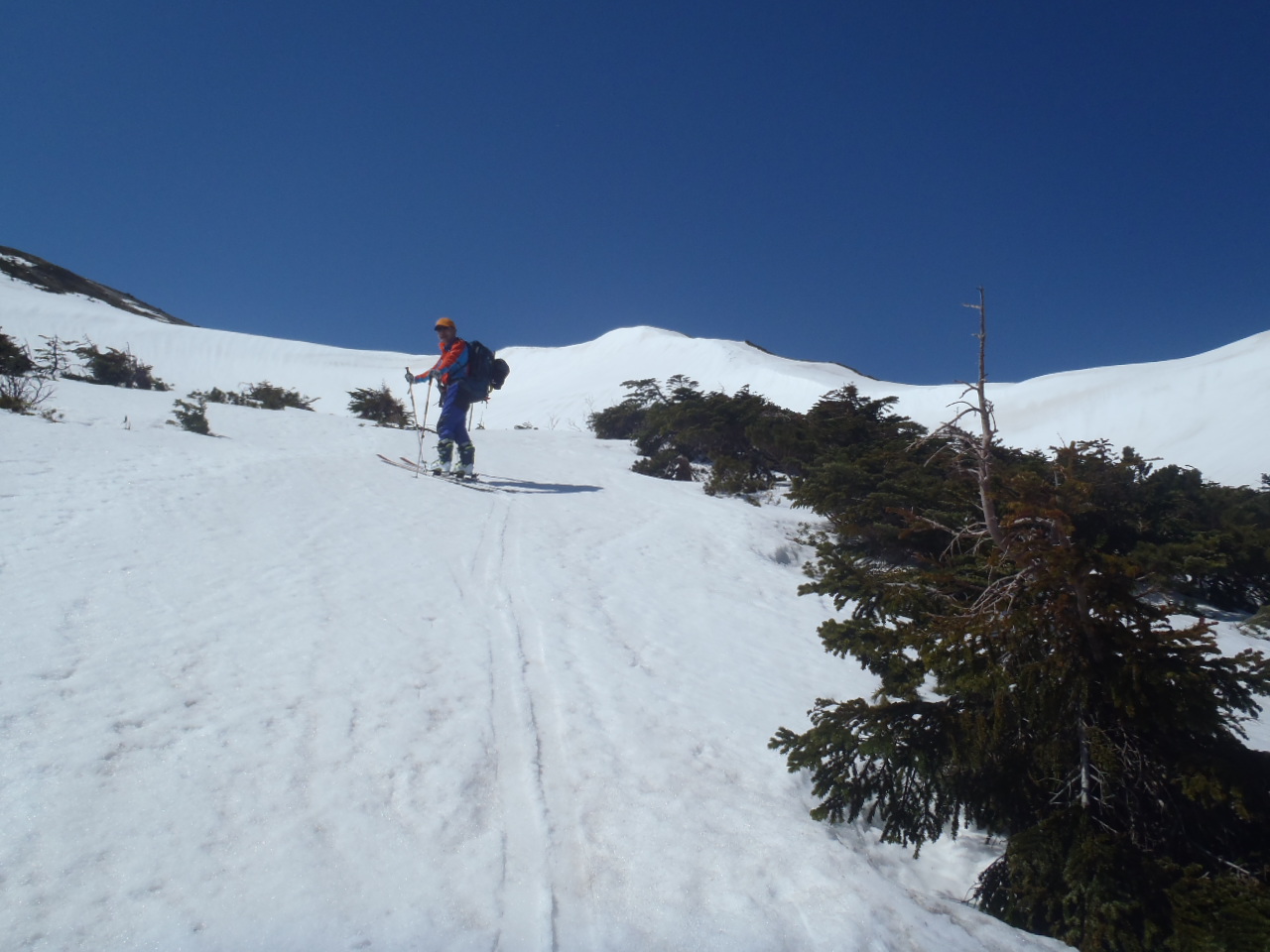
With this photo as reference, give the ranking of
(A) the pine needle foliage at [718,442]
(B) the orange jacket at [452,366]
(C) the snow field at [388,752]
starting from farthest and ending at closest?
(A) the pine needle foliage at [718,442], (B) the orange jacket at [452,366], (C) the snow field at [388,752]


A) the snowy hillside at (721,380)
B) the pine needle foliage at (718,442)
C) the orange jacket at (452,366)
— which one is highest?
the snowy hillside at (721,380)

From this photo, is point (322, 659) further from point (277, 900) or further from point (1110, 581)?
point (1110, 581)

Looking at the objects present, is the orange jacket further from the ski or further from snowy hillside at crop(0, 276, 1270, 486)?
snowy hillside at crop(0, 276, 1270, 486)

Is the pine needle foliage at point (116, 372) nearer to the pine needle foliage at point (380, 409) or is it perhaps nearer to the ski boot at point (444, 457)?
the pine needle foliage at point (380, 409)

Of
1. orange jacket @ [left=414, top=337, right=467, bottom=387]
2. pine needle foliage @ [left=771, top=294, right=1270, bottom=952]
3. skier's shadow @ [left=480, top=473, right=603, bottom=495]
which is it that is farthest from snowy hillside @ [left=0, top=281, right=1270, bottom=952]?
orange jacket @ [left=414, top=337, right=467, bottom=387]

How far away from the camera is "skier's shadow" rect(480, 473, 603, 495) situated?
9.60m

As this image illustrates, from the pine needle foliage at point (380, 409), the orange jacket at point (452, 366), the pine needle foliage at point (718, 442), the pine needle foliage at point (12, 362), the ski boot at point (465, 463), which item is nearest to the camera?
the ski boot at point (465, 463)

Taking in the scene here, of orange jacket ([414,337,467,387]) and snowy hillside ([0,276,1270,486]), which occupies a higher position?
snowy hillside ([0,276,1270,486])

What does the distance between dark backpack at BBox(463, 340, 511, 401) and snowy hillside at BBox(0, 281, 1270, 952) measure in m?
3.28

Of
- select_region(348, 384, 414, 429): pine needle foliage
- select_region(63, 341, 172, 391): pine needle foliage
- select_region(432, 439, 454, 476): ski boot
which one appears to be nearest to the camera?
select_region(432, 439, 454, 476): ski boot

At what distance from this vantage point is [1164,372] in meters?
20.3

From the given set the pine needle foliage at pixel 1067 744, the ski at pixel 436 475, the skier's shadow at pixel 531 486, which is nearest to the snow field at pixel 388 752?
the pine needle foliage at pixel 1067 744

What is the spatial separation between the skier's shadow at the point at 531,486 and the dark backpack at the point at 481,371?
4.04 ft

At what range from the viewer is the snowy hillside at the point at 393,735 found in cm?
206
